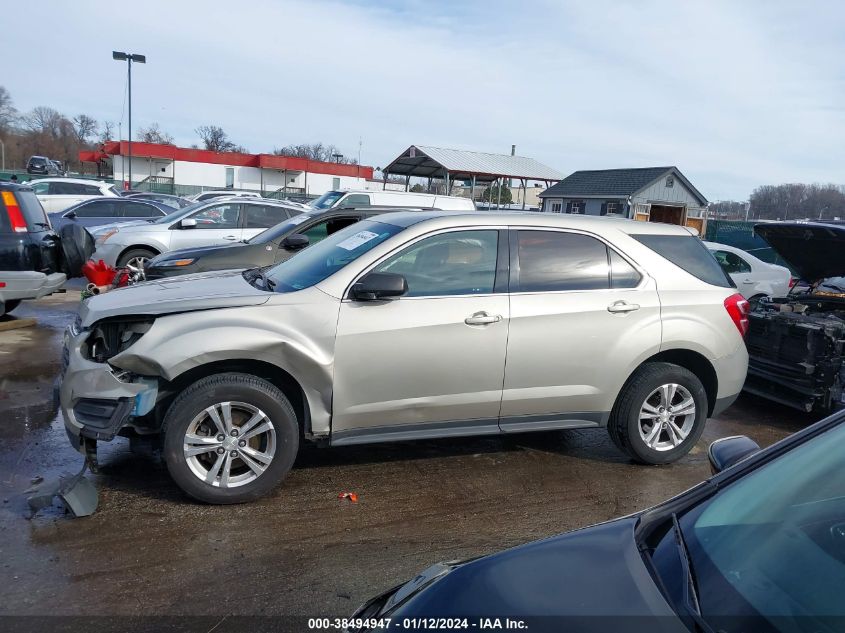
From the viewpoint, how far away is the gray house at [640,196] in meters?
39.1

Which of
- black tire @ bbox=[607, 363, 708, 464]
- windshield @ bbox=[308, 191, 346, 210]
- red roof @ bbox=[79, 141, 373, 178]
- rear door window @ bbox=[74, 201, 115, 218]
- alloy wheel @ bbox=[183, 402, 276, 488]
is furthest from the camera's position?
red roof @ bbox=[79, 141, 373, 178]

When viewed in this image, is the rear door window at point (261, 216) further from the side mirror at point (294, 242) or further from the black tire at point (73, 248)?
the black tire at point (73, 248)

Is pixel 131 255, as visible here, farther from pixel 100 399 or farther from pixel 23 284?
pixel 100 399

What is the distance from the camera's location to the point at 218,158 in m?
60.5

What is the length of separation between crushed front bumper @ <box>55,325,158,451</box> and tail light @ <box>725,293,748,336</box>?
4.27 m

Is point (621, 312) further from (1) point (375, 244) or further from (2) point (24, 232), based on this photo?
(2) point (24, 232)

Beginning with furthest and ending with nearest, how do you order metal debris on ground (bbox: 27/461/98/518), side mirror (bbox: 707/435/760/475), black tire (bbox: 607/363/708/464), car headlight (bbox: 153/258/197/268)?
1. car headlight (bbox: 153/258/197/268)
2. black tire (bbox: 607/363/708/464)
3. metal debris on ground (bbox: 27/461/98/518)
4. side mirror (bbox: 707/435/760/475)

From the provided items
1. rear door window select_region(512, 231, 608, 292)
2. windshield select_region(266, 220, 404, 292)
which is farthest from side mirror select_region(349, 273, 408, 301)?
rear door window select_region(512, 231, 608, 292)

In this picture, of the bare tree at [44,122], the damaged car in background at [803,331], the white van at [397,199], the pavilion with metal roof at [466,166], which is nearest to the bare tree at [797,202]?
the pavilion with metal roof at [466,166]

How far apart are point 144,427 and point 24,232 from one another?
18.2ft

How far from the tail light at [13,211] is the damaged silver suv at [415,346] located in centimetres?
469

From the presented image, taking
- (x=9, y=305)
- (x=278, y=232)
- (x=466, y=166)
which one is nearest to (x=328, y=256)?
(x=278, y=232)

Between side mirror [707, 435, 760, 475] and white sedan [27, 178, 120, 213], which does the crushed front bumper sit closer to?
side mirror [707, 435, 760, 475]

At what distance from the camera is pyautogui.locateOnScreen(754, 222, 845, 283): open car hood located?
685 centimetres
